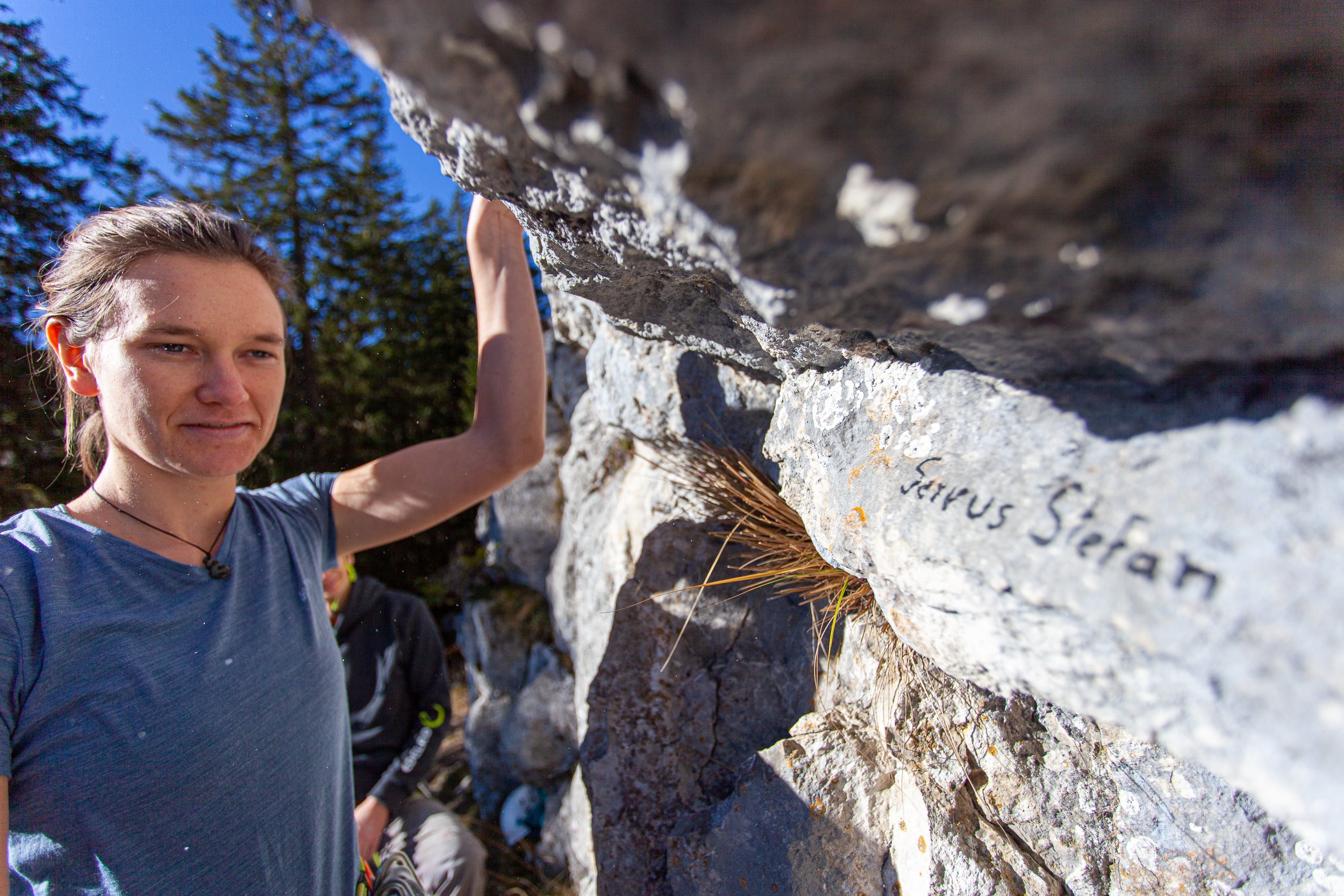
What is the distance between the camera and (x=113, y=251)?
1.52 m

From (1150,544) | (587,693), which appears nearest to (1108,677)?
(1150,544)

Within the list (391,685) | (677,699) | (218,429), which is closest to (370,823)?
(391,685)

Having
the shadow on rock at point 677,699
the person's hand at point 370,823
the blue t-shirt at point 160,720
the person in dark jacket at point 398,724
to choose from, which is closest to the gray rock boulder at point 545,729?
the person in dark jacket at point 398,724

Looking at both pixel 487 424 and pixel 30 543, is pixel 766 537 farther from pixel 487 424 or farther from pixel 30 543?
pixel 30 543

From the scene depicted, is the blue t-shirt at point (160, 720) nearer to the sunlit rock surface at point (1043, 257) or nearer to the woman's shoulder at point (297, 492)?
the woman's shoulder at point (297, 492)

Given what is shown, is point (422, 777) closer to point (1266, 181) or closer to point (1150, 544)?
point (1150, 544)

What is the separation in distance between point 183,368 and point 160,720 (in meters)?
0.91

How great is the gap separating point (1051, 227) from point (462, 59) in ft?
2.27

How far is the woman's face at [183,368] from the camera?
4.74ft

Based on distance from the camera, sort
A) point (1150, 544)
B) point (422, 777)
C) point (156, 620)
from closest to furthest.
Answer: point (1150, 544) → point (156, 620) → point (422, 777)

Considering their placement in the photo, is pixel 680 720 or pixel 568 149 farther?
pixel 680 720

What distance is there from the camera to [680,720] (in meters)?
2.32

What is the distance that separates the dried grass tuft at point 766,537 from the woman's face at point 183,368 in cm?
152

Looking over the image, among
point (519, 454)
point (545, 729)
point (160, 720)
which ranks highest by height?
point (519, 454)
